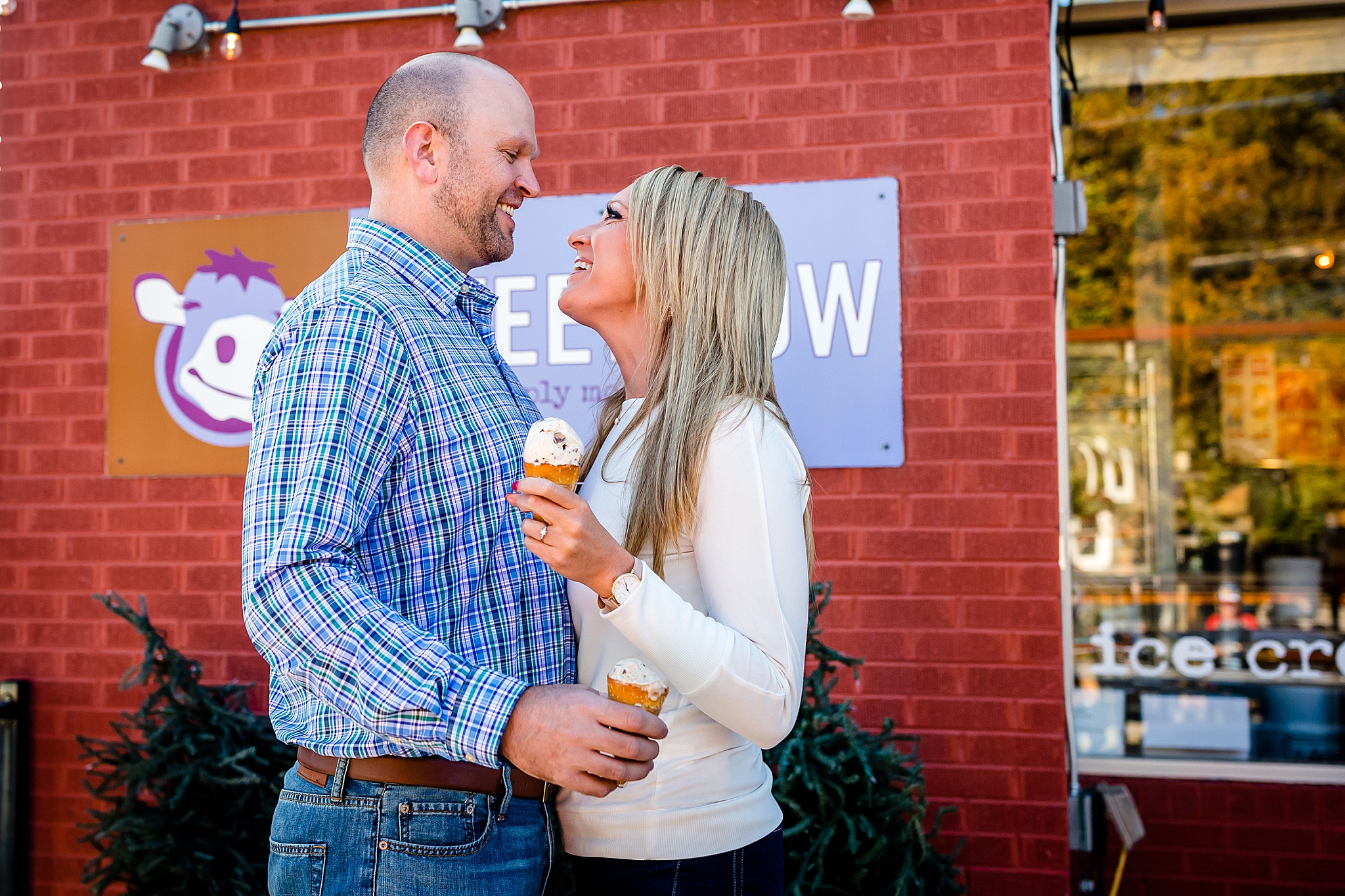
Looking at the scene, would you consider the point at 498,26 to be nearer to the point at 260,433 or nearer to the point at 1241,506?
the point at 260,433

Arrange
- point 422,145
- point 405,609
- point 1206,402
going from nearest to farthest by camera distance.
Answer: point 405,609 → point 422,145 → point 1206,402

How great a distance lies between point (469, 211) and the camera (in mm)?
2061

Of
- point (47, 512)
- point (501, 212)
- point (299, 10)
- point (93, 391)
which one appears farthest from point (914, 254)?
point (47, 512)

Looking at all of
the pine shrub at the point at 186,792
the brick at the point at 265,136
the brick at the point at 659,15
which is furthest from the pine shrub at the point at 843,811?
the brick at the point at 265,136

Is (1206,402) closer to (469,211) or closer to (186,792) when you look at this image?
(469,211)

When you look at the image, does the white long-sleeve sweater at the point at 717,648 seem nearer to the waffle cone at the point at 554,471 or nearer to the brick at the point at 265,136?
the waffle cone at the point at 554,471

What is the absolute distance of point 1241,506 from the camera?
511 centimetres

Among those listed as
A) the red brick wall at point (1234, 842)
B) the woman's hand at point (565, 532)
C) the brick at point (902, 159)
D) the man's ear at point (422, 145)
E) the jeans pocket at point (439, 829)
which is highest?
the brick at point (902, 159)

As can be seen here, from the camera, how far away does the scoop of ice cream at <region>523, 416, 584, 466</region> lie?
1.56m

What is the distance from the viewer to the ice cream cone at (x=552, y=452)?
1.56 m

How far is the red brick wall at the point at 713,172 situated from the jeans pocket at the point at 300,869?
2.51 metres

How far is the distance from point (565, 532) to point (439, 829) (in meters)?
0.53

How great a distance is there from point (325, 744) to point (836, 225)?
2794 millimetres

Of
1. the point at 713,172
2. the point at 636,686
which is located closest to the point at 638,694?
the point at 636,686
